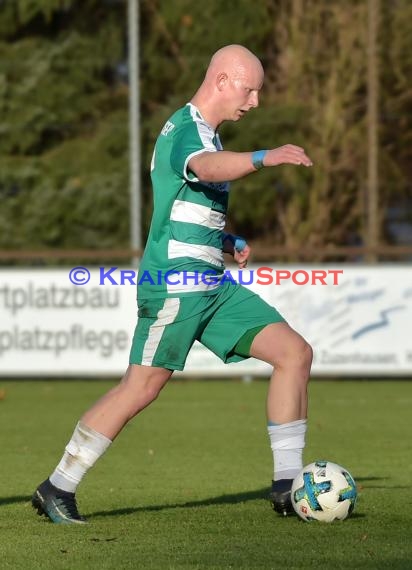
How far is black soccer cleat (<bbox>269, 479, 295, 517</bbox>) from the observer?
699 centimetres

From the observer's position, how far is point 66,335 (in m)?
17.5

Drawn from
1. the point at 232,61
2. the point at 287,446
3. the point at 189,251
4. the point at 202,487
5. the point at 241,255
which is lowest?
the point at 202,487

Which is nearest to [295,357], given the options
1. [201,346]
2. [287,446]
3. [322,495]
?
[287,446]

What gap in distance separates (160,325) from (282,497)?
3.35ft

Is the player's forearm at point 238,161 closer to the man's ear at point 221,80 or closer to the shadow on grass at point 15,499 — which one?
the man's ear at point 221,80

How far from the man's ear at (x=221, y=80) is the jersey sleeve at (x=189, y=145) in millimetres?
259

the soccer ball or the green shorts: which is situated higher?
the green shorts

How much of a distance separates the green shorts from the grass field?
80 centimetres

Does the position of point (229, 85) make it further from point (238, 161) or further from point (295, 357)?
point (295, 357)

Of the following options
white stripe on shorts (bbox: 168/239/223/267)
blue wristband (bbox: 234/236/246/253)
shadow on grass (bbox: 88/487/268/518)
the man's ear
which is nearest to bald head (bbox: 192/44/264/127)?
the man's ear

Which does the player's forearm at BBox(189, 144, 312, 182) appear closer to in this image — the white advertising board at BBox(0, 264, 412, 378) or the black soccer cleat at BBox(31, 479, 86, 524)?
the black soccer cleat at BBox(31, 479, 86, 524)

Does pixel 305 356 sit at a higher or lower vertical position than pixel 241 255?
lower

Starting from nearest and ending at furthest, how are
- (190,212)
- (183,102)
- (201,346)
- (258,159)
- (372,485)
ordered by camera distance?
(258,159) → (190,212) → (372,485) → (201,346) → (183,102)

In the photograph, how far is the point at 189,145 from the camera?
6551 mm
